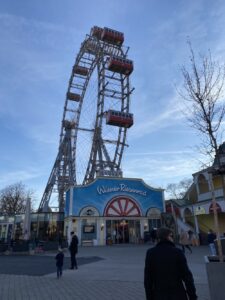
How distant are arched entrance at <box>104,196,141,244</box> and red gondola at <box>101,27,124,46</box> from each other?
1902 centimetres

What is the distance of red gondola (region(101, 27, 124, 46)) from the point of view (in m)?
33.9

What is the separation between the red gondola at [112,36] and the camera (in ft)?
111

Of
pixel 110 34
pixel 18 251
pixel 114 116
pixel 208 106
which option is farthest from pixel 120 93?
pixel 208 106

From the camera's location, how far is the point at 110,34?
3412 centimetres

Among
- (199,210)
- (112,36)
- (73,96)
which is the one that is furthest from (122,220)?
(112,36)

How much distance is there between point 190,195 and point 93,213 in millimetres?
9731

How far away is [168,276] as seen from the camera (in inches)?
114

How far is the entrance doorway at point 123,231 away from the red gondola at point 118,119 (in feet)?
33.8

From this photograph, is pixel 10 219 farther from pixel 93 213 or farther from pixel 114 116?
pixel 114 116

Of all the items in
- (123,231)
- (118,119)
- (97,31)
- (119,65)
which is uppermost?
(97,31)

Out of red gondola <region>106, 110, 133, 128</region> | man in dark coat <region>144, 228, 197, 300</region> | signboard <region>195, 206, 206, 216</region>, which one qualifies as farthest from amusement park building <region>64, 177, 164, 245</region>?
man in dark coat <region>144, 228, 197, 300</region>

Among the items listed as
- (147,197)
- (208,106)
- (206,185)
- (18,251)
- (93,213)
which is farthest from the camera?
(147,197)

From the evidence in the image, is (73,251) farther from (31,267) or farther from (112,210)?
(112,210)

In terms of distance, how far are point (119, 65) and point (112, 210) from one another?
16098 mm
